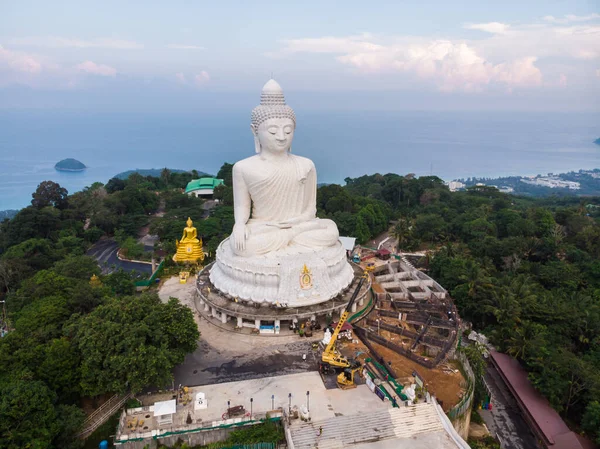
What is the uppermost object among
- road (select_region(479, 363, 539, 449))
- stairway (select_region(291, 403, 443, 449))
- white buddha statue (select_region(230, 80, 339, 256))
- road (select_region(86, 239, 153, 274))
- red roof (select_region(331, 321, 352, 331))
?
white buddha statue (select_region(230, 80, 339, 256))

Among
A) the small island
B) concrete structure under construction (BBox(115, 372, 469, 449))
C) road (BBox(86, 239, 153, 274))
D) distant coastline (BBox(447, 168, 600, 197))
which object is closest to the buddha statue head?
concrete structure under construction (BBox(115, 372, 469, 449))

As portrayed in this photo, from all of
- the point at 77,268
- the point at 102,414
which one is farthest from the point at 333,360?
the point at 77,268

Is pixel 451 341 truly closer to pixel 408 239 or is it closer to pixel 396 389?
pixel 396 389

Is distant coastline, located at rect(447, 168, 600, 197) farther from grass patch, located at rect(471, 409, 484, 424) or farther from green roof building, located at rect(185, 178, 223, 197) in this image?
grass patch, located at rect(471, 409, 484, 424)

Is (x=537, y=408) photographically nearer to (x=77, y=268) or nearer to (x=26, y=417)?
(x=26, y=417)

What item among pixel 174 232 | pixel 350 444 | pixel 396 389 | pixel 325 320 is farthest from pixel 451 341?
pixel 174 232

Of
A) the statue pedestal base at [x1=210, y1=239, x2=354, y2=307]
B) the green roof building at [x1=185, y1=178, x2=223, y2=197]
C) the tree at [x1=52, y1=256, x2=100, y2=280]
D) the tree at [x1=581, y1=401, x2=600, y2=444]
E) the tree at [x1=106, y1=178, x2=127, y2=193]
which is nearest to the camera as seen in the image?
the tree at [x1=581, y1=401, x2=600, y2=444]

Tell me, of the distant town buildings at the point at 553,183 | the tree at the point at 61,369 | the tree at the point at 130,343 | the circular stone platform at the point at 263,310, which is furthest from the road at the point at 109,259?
the distant town buildings at the point at 553,183
